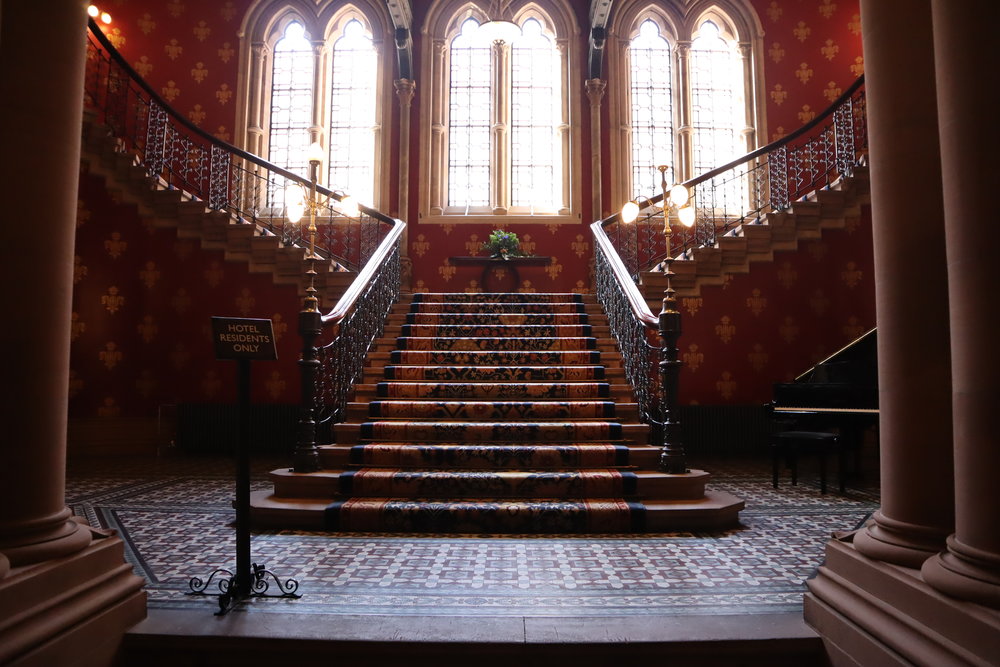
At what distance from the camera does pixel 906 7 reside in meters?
2.42

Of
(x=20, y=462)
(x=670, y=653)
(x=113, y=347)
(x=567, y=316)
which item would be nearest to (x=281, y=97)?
(x=113, y=347)

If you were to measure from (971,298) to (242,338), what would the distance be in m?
2.78

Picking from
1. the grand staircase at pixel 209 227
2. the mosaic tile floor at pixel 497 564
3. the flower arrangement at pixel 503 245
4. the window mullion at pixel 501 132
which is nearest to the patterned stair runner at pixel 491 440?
the mosaic tile floor at pixel 497 564

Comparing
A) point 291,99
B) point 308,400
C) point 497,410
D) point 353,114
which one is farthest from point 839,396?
point 291,99

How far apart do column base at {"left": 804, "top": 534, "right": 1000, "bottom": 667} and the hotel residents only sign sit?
2.43 m

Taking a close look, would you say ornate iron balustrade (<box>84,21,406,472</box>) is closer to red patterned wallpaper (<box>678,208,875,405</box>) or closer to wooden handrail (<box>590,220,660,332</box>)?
wooden handrail (<box>590,220,660,332</box>)

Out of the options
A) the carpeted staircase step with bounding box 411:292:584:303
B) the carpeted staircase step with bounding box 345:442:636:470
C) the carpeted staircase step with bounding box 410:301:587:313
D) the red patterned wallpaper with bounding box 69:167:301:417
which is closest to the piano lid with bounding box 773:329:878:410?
the carpeted staircase step with bounding box 345:442:636:470

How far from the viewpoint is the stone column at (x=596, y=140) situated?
33.3 feet

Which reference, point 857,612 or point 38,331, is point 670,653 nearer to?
point 857,612

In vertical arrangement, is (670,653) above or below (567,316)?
below

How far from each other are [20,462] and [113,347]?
617cm

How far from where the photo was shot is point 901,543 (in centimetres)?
222

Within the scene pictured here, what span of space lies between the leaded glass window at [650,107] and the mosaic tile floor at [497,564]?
22.3 feet

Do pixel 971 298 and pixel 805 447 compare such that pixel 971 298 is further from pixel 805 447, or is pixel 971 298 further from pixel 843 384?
pixel 805 447
